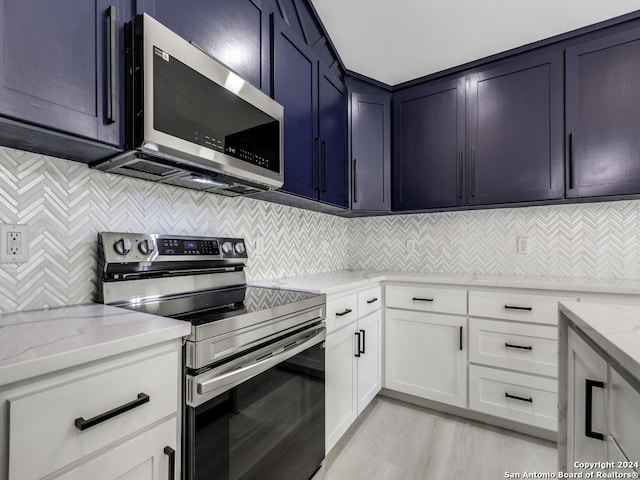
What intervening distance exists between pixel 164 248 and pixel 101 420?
0.76m

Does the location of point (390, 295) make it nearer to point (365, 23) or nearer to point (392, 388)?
point (392, 388)

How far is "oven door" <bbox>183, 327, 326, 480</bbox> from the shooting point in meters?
0.87

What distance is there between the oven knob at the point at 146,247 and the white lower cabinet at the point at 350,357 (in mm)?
846

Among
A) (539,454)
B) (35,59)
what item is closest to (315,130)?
(35,59)

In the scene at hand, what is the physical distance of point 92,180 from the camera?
3.87ft

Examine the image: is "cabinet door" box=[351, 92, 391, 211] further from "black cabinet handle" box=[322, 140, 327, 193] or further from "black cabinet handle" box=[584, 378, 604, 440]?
"black cabinet handle" box=[584, 378, 604, 440]

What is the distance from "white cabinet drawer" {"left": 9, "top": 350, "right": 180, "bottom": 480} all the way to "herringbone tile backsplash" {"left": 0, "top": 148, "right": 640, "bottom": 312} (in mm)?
585

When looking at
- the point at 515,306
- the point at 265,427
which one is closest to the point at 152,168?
the point at 265,427

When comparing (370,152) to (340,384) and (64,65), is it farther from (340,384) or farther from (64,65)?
(64,65)

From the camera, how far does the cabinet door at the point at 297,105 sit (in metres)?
1.62

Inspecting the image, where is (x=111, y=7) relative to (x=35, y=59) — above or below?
above

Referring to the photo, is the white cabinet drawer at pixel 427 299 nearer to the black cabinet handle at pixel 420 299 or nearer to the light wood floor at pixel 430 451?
the black cabinet handle at pixel 420 299

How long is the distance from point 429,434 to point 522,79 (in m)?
2.36

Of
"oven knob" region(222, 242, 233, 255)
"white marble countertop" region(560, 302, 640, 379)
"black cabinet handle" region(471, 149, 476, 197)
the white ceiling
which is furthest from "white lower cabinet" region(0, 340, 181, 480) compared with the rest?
"black cabinet handle" region(471, 149, 476, 197)
